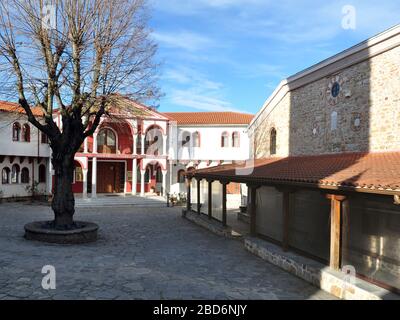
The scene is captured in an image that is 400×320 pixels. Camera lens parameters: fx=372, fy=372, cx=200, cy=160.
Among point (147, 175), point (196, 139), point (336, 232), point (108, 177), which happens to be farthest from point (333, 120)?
point (108, 177)

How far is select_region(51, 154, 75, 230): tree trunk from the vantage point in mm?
12711

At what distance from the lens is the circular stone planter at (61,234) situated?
39.3ft

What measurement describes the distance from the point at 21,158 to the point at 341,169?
2300cm

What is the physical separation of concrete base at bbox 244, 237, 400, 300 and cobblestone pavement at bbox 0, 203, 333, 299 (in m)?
0.22

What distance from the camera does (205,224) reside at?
1670 cm

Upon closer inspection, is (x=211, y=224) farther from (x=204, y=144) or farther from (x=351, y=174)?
(x=204, y=144)

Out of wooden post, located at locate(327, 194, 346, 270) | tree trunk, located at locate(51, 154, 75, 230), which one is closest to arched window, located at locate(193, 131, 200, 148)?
tree trunk, located at locate(51, 154, 75, 230)

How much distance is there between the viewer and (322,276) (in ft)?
26.6

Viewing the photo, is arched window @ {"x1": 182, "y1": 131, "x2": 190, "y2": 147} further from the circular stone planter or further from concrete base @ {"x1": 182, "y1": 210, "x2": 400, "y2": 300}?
concrete base @ {"x1": 182, "y1": 210, "x2": 400, "y2": 300}

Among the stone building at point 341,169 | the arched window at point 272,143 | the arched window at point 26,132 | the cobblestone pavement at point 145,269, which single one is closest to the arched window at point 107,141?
the arched window at point 26,132

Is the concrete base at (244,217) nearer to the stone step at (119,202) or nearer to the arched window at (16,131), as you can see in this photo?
the stone step at (119,202)

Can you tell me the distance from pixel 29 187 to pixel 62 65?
54.2 ft
